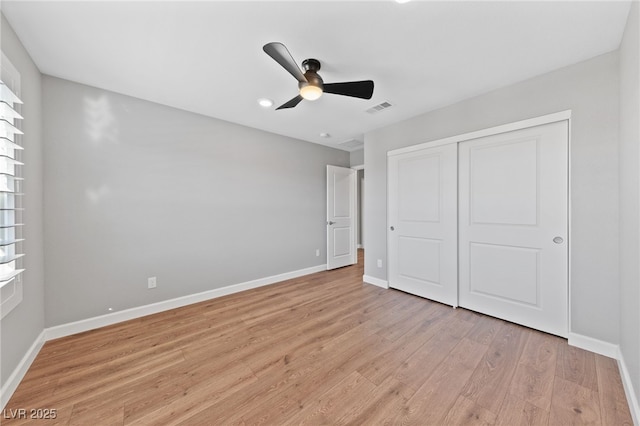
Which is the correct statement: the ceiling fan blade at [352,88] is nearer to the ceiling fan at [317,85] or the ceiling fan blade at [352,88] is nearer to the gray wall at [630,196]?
the ceiling fan at [317,85]

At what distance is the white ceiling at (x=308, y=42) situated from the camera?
1.57 meters

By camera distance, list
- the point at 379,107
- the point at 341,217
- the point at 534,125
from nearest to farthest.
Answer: the point at 534,125 < the point at 379,107 < the point at 341,217

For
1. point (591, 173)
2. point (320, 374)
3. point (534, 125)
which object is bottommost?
point (320, 374)

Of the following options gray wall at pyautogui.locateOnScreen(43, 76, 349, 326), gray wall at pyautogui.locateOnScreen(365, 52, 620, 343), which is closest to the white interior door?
gray wall at pyautogui.locateOnScreen(43, 76, 349, 326)

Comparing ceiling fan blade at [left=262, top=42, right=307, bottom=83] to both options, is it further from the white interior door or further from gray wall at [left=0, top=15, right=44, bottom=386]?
the white interior door

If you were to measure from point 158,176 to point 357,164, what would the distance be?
3.50 meters

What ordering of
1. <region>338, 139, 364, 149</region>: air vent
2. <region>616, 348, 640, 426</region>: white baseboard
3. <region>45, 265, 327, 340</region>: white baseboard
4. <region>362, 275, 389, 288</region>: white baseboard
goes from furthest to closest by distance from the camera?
<region>338, 139, 364, 149</region>: air vent
<region>362, 275, 389, 288</region>: white baseboard
<region>45, 265, 327, 340</region>: white baseboard
<region>616, 348, 640, 426</region>: white baseboard

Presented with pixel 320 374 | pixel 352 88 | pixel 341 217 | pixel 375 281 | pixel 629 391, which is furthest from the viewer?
Result: pixel 341 217

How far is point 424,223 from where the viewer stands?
10.6 ft

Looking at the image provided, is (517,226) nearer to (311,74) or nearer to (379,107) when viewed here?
(379,107)

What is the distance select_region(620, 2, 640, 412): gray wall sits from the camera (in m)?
1.45

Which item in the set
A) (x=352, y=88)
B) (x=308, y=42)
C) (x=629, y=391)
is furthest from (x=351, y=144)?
(x=629, y=391)

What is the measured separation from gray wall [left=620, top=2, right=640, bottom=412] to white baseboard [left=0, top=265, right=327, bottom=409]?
3.62 meters

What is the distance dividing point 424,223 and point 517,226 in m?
0.98
